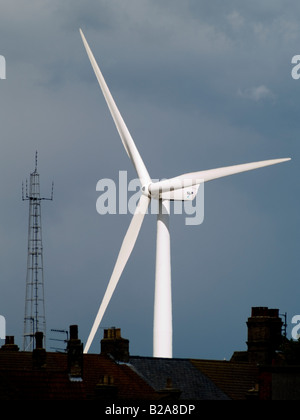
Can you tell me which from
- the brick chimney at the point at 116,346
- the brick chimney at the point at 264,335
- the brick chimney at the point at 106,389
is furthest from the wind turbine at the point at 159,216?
the brick chimney at the point at 264,335

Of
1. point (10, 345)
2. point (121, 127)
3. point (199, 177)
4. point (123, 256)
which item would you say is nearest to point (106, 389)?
point (123, 256)

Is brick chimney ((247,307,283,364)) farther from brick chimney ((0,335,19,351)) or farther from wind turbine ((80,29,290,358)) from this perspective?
brick chimney ((0,335,19,351))

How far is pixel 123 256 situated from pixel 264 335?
995 inches

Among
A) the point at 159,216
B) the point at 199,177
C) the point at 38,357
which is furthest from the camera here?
the point at 159,216

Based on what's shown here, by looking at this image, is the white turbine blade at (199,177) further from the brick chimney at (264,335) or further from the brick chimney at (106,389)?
the brick chimney at (264,335)

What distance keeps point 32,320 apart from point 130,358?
1489 cm

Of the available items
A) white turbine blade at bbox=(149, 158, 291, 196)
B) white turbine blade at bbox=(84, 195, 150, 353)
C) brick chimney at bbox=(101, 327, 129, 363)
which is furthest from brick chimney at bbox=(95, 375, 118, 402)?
white turbine blade at bbox=(149, 158, 291, 196)

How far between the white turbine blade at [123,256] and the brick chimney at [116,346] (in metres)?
4.88

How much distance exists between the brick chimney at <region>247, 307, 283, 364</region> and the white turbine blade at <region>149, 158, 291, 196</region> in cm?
2332

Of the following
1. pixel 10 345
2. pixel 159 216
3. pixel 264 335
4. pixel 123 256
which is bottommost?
pixel 10 345

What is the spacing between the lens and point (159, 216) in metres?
101

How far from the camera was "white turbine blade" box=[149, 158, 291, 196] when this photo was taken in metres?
97.4

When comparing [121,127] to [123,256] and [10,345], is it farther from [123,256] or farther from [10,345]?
[10,345]
